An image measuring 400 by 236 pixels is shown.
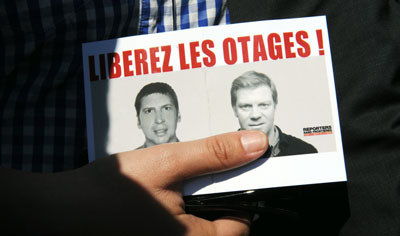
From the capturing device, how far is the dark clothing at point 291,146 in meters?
0.64

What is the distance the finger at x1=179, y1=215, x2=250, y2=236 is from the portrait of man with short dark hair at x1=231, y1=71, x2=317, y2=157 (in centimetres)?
15

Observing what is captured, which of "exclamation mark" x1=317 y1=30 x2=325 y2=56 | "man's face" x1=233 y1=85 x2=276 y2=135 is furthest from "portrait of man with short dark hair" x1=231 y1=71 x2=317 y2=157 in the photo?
"exclamation mark" x1=317 y1=30 x2=325 y2=56

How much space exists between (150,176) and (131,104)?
0.15 m

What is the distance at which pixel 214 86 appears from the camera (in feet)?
2.17

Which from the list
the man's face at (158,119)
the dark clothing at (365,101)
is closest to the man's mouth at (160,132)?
the man's face at (158,119)

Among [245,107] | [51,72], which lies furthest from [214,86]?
[51,72]

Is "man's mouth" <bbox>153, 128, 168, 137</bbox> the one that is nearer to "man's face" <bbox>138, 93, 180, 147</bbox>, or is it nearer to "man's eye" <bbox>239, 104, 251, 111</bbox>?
"man's face" <bbox>138, 93, 180, 147</bbox>

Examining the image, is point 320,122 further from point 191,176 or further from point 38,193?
point 38,193

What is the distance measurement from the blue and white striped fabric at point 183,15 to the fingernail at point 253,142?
255 mm

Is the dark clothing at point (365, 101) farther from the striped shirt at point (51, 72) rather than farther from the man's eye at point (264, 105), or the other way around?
the striped shirt at point (51, 72)

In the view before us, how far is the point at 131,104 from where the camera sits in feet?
2.17

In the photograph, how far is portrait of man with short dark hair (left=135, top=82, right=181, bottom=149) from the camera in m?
0.66

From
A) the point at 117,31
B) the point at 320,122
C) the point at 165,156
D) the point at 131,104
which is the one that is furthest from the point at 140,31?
the point at 320,122

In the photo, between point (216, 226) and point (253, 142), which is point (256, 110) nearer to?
point (253, 142)
